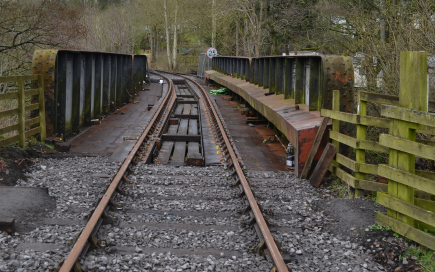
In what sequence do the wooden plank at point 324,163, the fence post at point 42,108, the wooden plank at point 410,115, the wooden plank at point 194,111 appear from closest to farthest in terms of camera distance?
the wooden plank at point 410,115 → the wooden plank at point 324,163 → the fence post at point 42,108 → the wooden plank at point 194,111

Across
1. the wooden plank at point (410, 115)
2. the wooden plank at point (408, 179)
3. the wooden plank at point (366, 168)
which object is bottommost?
the wooden plank at point (366, 168)

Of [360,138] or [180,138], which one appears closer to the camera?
[360,138]

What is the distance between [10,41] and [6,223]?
12.1 m

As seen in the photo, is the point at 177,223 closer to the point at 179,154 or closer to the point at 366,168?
the point at 366,168

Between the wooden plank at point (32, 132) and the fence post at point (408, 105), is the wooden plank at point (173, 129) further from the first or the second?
the fence post at point (408, 105)

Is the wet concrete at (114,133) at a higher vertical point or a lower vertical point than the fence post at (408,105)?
lower

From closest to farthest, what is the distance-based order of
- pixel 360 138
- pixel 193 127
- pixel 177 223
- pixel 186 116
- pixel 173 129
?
pixel 177 223 < pixel 360 138 < pixel 173 129 < pixel 193 127 < pixel 186 116

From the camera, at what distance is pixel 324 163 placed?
671 centimetres

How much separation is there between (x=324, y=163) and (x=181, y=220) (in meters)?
2.51

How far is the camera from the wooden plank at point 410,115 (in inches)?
169

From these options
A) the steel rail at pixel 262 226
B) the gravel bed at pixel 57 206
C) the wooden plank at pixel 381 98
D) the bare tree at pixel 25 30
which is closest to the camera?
the steel rail at pixel 262 226

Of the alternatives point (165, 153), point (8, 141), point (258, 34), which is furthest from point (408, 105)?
point (258, 34)

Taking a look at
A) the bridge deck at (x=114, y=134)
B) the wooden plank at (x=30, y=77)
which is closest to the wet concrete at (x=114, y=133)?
the bridge deck at (x=114, y=134)

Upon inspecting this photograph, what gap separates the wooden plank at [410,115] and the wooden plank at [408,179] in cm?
50
